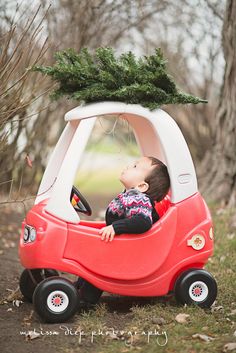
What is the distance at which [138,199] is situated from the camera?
4.06 m

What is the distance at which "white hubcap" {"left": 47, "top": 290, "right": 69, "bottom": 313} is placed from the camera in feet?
12.7

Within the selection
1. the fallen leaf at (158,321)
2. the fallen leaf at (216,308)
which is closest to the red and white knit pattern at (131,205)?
the fallen leaf at (158,321)

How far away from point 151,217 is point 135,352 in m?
0.96

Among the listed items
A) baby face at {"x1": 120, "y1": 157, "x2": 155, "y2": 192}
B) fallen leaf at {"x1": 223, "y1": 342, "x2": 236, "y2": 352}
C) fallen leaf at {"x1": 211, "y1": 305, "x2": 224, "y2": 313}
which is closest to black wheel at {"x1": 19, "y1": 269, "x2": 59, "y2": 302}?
baby face at {"x1": 120, "y1": 157, "x2": 155, "y2": 192}

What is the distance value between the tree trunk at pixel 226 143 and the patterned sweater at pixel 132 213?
3133 mm

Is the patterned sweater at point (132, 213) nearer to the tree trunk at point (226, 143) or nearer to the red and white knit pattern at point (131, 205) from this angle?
the red and white knit pattern at point (131, 205)

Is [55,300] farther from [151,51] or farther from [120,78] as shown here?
[151,51]

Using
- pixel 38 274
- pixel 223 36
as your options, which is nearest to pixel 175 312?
pixel 38 274

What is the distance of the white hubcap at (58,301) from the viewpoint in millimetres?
3867

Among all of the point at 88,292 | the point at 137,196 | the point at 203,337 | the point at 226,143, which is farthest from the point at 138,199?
the point at 226,143

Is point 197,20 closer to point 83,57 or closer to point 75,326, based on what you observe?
point 83,57

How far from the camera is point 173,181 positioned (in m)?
4.11

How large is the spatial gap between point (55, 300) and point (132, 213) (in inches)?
27.7

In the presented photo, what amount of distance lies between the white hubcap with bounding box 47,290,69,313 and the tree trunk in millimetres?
3785
